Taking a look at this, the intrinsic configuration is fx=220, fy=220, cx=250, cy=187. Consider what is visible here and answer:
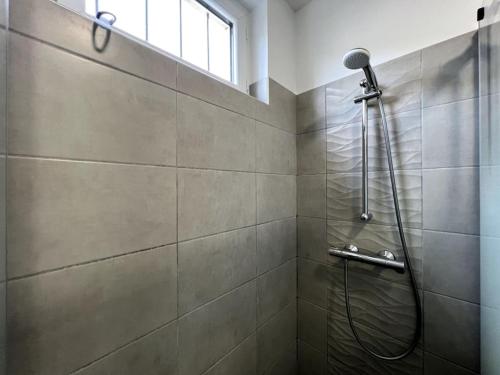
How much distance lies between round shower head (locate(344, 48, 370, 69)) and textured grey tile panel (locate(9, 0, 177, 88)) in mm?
692

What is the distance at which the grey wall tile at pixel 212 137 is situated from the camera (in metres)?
0.81

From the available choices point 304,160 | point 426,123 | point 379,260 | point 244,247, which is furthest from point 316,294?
point 426,123

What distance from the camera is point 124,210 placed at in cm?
65

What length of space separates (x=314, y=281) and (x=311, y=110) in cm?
105

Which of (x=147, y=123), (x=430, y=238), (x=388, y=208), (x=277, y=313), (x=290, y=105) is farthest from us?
(x=290, y=105)

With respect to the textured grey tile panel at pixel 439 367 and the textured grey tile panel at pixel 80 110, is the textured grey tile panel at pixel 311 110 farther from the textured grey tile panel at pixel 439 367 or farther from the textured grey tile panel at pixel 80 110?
the textured grey tile panel at pixel 439 367

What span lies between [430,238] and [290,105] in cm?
100

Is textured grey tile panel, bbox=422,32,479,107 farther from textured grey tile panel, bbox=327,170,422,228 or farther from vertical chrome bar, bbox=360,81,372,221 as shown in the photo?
textured grey tile panel, bbox=327,170,422,228

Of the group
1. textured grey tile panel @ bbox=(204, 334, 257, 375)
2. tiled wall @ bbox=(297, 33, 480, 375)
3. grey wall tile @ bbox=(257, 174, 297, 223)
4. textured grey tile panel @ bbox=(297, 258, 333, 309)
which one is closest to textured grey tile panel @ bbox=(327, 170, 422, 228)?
tiled wall @ bbox=(297, 33, 480, 375)

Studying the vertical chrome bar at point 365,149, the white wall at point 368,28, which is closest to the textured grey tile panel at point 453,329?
the vertical chrome bar at point 365,149

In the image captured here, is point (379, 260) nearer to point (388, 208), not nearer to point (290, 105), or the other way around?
point (388, 208)

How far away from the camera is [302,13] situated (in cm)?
138

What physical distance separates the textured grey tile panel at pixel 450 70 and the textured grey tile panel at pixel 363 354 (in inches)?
44.7

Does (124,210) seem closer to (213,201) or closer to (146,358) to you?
(213,201)
